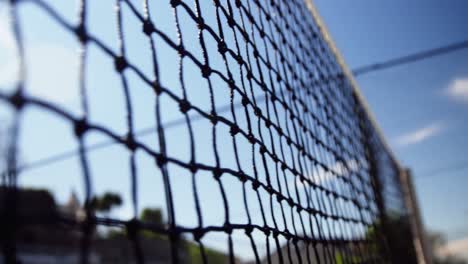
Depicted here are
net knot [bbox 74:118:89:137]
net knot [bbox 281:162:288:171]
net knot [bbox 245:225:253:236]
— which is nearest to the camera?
net knot [bbox 74:118:89:137]

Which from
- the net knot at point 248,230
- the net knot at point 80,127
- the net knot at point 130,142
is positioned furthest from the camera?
the net knot at point 248,230

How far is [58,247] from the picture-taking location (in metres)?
11.0

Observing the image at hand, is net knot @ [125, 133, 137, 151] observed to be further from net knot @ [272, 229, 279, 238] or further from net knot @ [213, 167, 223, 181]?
net knot @ [272, 229, 279, 238]

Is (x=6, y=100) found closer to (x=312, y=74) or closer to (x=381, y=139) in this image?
(x=312, y=74)

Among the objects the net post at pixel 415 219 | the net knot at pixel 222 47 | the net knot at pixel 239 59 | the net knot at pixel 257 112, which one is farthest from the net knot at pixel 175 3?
the net post at pixel 415 219

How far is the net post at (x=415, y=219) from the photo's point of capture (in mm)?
5078

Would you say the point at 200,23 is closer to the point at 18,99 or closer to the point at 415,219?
the point at 18,99

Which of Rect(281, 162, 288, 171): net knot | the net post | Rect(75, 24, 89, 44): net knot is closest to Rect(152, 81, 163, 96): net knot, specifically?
Rect(75, 24, 89, 44): net knot

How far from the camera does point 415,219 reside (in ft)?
18.0

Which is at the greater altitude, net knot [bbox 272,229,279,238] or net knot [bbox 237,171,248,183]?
net knot [bbox 237,171,248,183]

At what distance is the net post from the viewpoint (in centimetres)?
508

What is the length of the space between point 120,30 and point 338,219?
1.50m

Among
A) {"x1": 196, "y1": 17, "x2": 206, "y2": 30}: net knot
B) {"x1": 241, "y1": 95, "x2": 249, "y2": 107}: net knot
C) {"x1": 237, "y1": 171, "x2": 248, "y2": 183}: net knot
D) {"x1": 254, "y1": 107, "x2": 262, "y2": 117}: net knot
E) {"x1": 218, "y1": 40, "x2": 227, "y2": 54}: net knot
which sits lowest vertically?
{"x1": 237, "y1": 171, "x2": 248, "y2": 183}: net knot

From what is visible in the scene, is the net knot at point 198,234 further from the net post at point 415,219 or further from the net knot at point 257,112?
the net post at point 415,219
